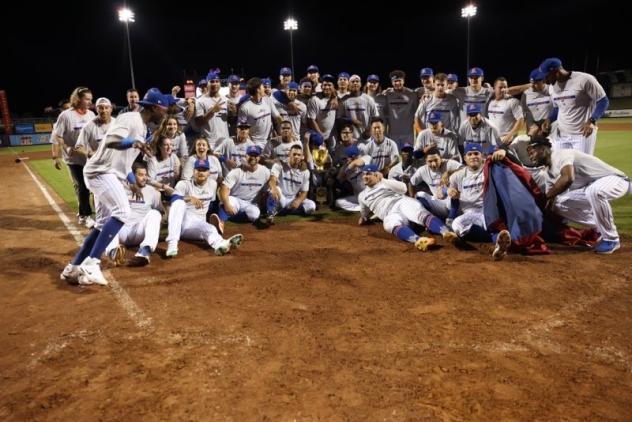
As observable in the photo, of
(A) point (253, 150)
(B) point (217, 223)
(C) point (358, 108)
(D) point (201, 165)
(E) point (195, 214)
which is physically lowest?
(B) point (217, 223)

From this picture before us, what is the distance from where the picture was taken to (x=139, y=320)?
4027mm

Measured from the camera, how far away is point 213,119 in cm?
848

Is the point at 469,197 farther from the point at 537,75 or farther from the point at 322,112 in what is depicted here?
the point at 322,112

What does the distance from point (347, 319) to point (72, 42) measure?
68.5m

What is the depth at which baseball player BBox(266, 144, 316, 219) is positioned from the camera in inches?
318

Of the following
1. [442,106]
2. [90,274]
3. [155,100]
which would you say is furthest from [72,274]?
[442,106]

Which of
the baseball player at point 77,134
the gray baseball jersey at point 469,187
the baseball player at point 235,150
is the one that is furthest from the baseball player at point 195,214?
the gray baseball jersey at point 469,187

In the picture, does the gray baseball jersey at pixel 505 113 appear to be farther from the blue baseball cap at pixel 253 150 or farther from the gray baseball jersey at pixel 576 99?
the blue baseball cap at pixel 253 150

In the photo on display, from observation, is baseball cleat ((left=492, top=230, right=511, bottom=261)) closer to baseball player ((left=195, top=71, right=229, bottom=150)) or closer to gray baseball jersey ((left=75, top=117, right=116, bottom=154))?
baseball player ((left=195, top=71, right=229, bottom=150))

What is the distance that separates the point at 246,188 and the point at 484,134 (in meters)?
3.94

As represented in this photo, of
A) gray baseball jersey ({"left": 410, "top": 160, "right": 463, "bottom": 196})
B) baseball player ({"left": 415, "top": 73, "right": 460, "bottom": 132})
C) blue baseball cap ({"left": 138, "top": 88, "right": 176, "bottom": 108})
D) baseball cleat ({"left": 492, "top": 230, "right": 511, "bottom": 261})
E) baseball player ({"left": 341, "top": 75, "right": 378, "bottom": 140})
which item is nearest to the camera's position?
blue baseball cap ({"left": 138, "top": 88, "right": 176, "bottom": 108})

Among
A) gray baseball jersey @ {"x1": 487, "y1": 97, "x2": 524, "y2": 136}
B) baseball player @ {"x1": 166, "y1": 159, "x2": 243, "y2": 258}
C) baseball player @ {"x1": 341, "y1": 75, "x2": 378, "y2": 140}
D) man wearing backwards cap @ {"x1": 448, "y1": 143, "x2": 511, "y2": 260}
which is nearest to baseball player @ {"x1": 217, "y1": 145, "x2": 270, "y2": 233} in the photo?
baseball player @ {"x1": 166, "y1": 159, "x2": 243, "y2": 258}

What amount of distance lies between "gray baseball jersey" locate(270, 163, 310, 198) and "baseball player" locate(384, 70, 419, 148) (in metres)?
2.48

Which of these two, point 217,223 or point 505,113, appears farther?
point 505,113
